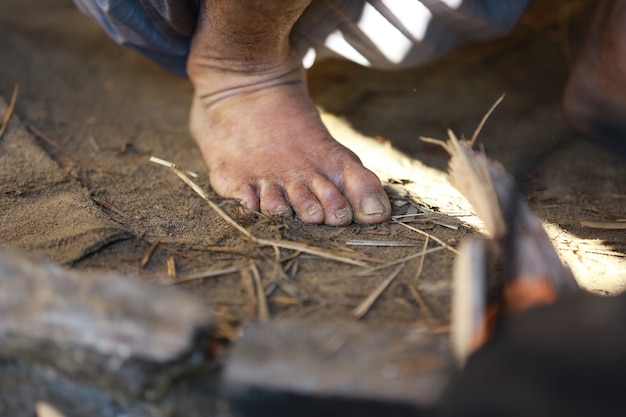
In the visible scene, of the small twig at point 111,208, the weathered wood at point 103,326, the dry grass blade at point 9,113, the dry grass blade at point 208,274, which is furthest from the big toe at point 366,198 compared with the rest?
the dry grass blade at point 9,113

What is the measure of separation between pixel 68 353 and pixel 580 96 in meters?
1.66

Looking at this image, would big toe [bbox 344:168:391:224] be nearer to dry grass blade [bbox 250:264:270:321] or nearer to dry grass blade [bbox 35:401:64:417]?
dry grass blade [bbox 250:264:270:321]

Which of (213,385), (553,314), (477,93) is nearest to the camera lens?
(553,314)

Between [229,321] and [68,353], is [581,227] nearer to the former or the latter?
[229,321]

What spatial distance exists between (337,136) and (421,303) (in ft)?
3.40

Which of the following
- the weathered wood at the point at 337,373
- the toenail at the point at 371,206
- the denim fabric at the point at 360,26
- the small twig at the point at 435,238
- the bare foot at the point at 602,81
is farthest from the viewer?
the bare foot at the point at 602,81

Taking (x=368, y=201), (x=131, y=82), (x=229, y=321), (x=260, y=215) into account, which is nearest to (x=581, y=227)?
(x=368, y=201)

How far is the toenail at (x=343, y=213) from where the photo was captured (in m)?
1.48

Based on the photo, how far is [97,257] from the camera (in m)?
1.26

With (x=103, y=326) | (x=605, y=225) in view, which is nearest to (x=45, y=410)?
(x=103, y=326)

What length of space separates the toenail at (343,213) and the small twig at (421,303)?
35cm

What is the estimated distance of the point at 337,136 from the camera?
206 centimetres

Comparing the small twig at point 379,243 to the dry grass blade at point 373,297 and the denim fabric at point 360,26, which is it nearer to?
the dry grass blade at point 373,297

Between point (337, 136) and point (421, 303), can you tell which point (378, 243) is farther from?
point (337, 136)
